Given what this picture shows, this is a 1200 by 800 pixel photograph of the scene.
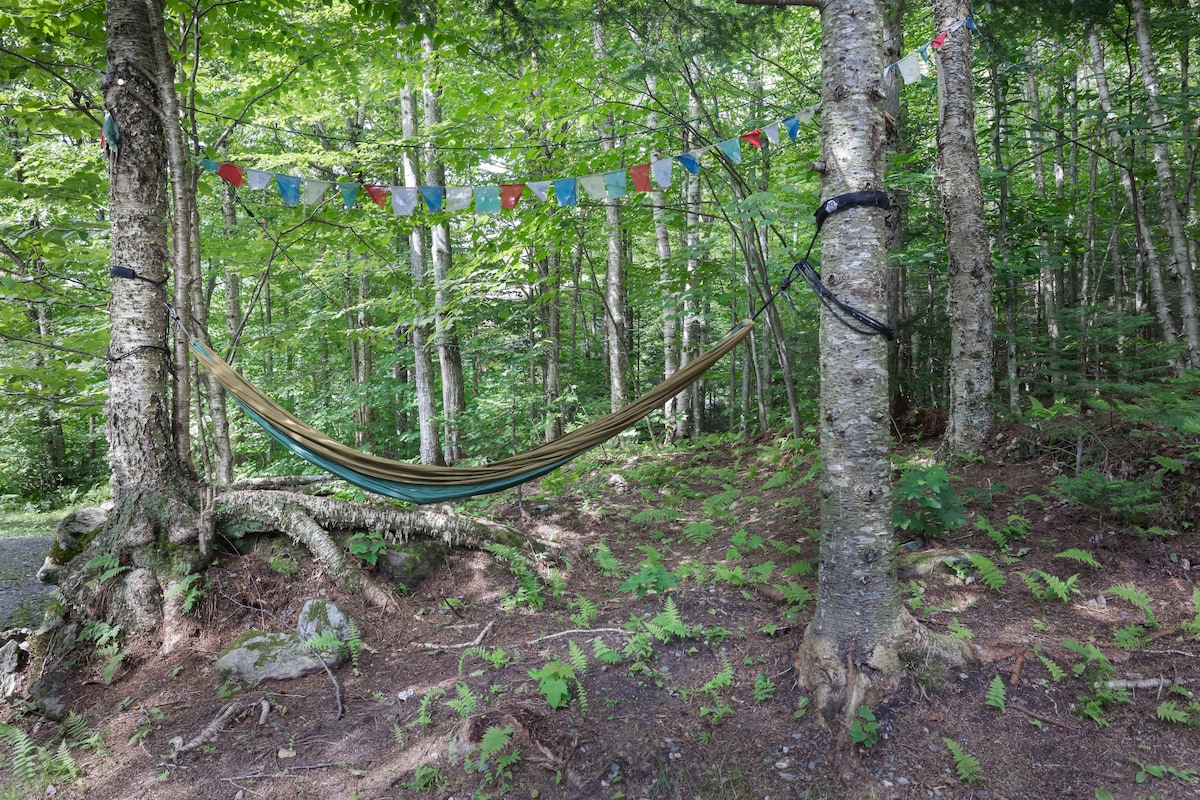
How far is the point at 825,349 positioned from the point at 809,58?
7.26 metres

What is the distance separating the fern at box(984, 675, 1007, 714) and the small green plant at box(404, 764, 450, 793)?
1.53 m

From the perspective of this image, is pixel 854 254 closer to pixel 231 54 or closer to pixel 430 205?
pixel 430 205

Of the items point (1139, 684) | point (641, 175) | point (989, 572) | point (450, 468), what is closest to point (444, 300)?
point (641, 175)

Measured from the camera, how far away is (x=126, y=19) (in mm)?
2578

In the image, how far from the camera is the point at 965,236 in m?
3.20

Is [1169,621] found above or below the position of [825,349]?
below

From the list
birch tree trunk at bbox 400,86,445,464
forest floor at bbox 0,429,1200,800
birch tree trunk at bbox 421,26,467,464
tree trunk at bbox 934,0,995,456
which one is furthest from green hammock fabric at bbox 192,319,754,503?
birch tree trunk at bbox 400,86,445,464

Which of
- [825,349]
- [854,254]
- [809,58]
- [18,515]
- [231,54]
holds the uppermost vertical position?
[809,58]

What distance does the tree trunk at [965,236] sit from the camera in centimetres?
317

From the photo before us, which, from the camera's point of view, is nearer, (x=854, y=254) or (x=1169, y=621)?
(x=854, y=254)

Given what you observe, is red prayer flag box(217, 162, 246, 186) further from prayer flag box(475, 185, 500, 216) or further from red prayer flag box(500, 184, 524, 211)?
red prayer flag box(500, 184, 524, 211)

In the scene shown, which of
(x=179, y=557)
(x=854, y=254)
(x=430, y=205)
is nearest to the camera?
(x=854, y=254)

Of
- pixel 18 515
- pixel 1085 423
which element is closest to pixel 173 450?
pixel 1085 423

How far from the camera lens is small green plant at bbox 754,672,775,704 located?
5.82 ft
